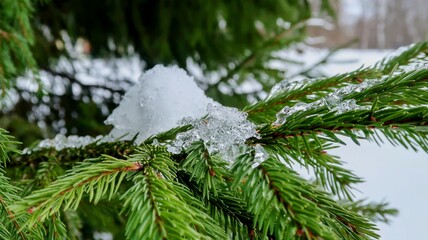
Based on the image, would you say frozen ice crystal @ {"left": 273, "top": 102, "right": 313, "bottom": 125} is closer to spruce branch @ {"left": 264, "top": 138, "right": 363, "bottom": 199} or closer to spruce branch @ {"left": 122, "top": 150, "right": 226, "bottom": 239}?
spruce branch @ {"left": 264, "top": 138, "right": 363, "bottom": 199}

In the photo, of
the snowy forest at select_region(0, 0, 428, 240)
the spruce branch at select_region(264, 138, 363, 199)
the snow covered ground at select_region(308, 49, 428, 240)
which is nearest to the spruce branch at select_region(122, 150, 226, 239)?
the snowy forest at select_region(0, 0, 428, 240)

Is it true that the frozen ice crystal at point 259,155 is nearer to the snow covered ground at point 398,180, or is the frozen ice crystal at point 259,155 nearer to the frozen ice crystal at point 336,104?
the frozen ice crystal at point 336,104

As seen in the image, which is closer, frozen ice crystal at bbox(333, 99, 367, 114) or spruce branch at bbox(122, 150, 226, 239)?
spruce branch at bbox(122, 150, 226, 239)

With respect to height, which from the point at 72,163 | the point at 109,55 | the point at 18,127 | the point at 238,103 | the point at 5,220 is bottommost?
the point at 5,220

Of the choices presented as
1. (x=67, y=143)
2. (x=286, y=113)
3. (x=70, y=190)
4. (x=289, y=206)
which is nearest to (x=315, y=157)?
(x=286, y=113)

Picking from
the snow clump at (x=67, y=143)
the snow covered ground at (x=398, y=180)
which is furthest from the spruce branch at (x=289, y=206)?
the snow covered ground at (x=398, y=180)

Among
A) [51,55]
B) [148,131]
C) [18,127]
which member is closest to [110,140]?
[148,131]

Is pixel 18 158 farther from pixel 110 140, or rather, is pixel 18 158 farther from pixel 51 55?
pixel 51 55
